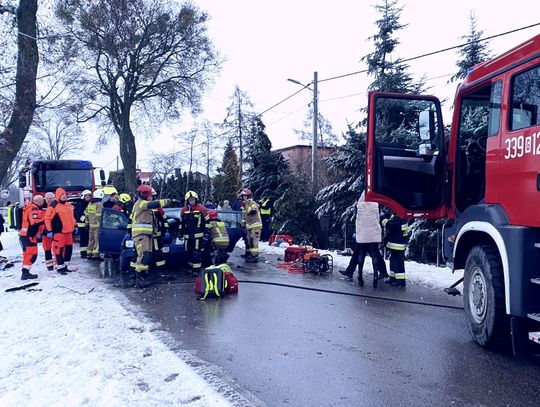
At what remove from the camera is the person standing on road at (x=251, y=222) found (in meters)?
12.7

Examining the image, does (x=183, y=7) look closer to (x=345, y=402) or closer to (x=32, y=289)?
(x=32, y=289)

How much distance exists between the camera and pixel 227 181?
3406 centimetres

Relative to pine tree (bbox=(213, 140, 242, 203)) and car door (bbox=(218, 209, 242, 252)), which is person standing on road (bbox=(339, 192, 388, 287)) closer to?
car door (bbox=(218, 209, 242, 252))

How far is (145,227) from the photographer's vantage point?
9.29 metres

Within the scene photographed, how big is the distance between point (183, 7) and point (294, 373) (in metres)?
27.3

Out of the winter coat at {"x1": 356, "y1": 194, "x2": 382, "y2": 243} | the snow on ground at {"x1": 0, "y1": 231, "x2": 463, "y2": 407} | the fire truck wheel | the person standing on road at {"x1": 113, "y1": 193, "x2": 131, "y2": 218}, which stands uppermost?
the person standing on road at {"x1": 113, "y1": 193, "x2": 131, "y2": 218}

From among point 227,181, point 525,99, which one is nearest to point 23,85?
point 525,99

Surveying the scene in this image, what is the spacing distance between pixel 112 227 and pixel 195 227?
2033mm

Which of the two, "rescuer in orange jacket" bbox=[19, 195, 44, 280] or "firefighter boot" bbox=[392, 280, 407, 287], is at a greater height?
"rescuer in orange jacket" bbox=[19, 195, 44, 280]

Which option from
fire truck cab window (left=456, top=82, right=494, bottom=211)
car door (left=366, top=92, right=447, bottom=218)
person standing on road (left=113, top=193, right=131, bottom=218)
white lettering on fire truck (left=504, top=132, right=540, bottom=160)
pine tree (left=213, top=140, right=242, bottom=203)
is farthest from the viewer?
pine tree (left=213, top=140, right=242, bottom=203)

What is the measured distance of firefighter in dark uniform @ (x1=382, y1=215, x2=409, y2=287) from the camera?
9266mm

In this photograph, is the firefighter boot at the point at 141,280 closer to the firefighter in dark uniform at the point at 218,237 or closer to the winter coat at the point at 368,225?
the firefighter in dark uniform at the point at 218,237

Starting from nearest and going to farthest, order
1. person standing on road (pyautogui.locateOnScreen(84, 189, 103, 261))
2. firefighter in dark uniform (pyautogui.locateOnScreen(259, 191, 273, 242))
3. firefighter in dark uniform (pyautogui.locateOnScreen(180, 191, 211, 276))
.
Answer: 1. firefighter in dark uniform (pyautogui.locateOnScreen(180, 191, 211, 276))
2. person standing on road (pyautogui.locateOnScreen(84, 189, 103, 261))
3. firefighter in dark uniform (pyautogui.locateOnScreen(259, 191, 273, 242))

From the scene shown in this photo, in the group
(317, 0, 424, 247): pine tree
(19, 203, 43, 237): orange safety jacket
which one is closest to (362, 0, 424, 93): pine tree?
(317, 0, 424, 247): pine tree
